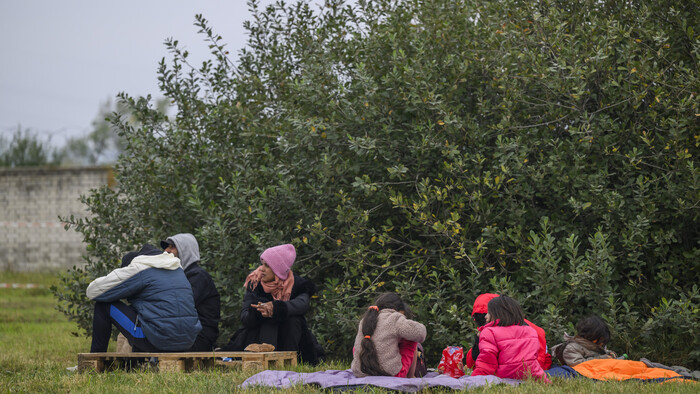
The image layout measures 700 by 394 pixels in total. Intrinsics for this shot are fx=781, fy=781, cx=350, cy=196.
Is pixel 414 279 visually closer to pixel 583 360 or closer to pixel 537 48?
pixel 583 360

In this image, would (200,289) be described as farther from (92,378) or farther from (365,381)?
(365,381)

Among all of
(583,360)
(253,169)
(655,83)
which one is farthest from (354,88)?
(583,360)

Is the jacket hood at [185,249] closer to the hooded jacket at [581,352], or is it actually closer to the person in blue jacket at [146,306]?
the person in blue jacket at [146,306]

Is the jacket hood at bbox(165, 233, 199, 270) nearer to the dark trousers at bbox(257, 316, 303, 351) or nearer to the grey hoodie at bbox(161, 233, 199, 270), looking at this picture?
the grey hoodie at bbox(161, 233, 199, 270)

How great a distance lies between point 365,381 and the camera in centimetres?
610

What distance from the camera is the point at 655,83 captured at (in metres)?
8.06

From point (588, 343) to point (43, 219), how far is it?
18.6 metres

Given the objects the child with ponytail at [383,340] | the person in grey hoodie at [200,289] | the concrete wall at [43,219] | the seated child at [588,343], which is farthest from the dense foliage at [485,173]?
the concrete wall at [43,219]

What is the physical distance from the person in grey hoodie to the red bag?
96.1 inches

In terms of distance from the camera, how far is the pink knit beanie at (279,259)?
7.88m

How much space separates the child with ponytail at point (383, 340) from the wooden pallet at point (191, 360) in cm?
117

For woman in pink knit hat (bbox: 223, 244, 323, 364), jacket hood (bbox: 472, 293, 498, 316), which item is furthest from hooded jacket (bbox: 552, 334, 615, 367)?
woman in pink knit hat (bbox: 223, 244, 323, 364)

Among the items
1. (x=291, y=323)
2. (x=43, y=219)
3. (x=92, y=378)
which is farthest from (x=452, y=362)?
(x=43, y=219)

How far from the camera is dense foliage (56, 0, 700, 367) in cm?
779
